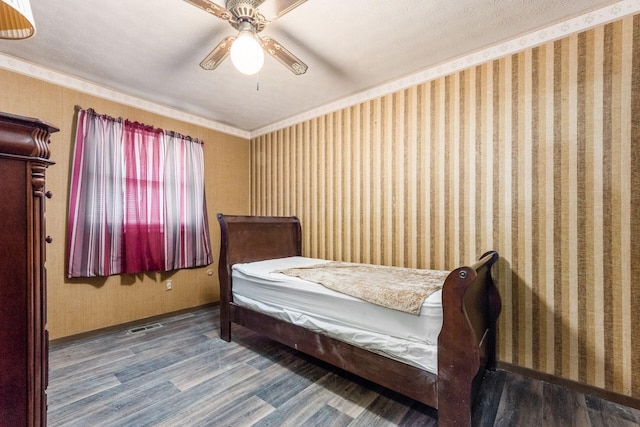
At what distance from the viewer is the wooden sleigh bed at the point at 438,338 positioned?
128 centimetres

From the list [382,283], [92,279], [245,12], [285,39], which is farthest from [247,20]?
[92,279]

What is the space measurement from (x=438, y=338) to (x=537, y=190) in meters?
1.35

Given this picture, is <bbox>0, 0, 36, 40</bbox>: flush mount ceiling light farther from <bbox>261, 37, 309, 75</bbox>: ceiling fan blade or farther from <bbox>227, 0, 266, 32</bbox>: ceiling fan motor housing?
<bbox>261, 37, 309, 75</bbox>: ceiling fan blade

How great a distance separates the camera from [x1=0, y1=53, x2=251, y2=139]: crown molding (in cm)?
229

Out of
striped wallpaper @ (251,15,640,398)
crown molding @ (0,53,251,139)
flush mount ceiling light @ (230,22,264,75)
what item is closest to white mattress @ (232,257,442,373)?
striped wallpaper @ (251,15,640,398)

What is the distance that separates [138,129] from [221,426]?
111 inches

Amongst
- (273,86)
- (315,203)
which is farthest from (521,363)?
(273,86)

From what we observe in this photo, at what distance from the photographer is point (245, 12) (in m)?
1.57

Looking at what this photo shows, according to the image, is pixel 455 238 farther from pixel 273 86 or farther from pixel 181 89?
pixel 181 89

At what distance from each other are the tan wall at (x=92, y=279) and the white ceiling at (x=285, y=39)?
0.25 m

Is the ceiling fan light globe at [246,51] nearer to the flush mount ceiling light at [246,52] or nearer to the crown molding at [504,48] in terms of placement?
the flush mount ceiling light at [246,52]

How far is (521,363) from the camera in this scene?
1991 mm

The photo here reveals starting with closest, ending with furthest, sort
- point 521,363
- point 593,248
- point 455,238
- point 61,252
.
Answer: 1. point 593,248
2. point 521,363
3. point 455,238
4. point 61,252

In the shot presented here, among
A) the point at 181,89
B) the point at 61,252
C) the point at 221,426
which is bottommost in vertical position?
the point at 221,426
